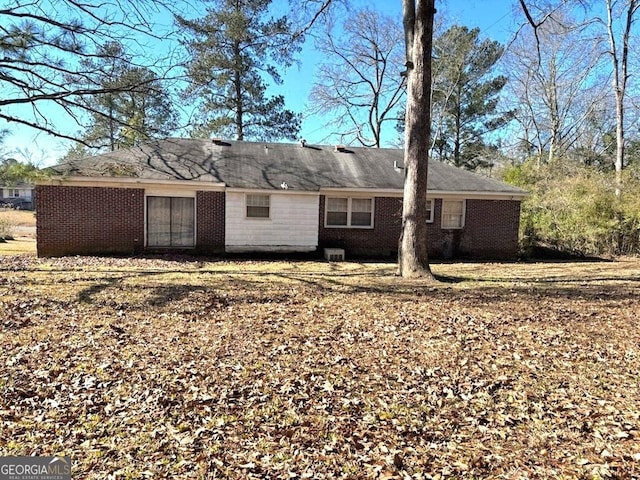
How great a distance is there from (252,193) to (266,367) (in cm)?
1019

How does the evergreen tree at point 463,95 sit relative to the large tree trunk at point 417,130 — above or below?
above

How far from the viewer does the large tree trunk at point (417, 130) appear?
9250mm

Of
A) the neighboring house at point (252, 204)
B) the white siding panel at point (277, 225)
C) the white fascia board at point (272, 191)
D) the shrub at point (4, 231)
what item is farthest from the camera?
the shrub at point (4, 231)

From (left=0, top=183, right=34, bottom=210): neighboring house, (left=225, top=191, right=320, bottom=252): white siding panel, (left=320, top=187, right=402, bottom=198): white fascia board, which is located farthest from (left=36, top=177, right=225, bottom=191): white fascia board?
(left=0, top=183, right=34, bottom=210): neighboring house

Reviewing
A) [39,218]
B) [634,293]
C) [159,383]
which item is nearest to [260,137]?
[39,218]

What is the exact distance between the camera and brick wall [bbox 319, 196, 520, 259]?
49.3 feet

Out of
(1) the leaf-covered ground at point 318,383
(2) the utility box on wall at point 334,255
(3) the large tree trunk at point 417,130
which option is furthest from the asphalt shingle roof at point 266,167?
(1) the leaf-covered ground at point 318,383

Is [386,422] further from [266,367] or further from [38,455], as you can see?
[38,455]

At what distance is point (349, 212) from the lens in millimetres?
15109

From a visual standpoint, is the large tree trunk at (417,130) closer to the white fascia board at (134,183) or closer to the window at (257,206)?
the window at (257,206)

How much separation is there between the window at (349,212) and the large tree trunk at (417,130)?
538 centimetres

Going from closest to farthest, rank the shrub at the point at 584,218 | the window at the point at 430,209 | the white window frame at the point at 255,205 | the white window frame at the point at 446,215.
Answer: the white window frame at the point at 255,205, the window at the point at 430,209, the white window frame at the point at 446,215, the shrub at the point at 584,218

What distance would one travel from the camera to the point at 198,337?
531 centimetres

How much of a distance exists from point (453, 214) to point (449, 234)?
794 mm
